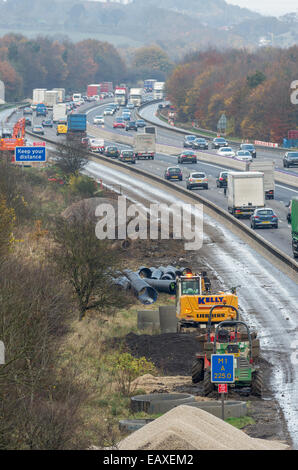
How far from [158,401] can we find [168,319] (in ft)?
40.1

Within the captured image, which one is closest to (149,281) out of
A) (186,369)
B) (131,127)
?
(186,369)

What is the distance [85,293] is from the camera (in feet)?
129

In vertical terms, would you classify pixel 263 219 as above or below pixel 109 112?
above

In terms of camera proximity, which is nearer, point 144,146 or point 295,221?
point 295,221

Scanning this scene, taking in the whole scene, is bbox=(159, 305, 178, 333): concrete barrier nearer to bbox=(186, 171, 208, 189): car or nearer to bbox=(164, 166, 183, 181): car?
bbox=(186, 171, 208, 189): car

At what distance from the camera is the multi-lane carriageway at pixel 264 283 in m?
30.0

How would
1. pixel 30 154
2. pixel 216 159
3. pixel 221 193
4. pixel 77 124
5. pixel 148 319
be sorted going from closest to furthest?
pixel 148 319
pixel 30 154
pixel 221 193
pixel 216 159
pixel 77 124

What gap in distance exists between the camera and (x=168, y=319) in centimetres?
3684

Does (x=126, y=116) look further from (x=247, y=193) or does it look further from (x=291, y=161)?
(x=247, y=193)

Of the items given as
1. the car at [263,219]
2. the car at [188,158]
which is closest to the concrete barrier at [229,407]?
the car at [263,219]

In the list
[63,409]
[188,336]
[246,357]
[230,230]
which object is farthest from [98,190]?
[63,409]

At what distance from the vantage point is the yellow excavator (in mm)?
32750

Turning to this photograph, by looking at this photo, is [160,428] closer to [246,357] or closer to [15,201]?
[246,357]

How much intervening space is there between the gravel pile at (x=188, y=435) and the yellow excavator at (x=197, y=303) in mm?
15484
